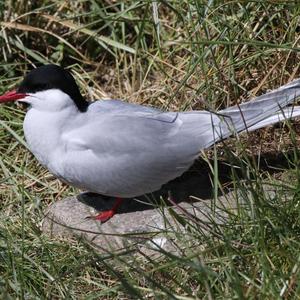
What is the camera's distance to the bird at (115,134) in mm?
3041

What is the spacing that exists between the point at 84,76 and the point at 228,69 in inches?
32.3

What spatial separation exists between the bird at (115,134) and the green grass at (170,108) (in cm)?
13

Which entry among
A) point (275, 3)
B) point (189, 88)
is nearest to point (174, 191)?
point (189, 88)

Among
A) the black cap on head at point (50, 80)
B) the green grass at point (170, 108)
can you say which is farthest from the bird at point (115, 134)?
the green grass at point (170, 108)

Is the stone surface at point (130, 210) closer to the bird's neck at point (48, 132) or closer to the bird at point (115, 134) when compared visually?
the bird at point (115, 134)

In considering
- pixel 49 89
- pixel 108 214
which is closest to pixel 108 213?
pixel 108 214

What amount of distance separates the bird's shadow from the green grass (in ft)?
0.17

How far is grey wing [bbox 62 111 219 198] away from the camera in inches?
120

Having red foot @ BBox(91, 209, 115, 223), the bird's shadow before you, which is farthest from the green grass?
red foot @ BBox(91, 209, 115, 223)

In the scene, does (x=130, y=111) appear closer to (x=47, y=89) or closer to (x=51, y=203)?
(x=47, y=89)

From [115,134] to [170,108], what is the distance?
65 cm

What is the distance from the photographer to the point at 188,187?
333cm

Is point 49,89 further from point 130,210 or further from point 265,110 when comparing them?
point 265,110

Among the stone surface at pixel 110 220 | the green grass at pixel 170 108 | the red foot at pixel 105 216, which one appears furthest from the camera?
the red foot at pixel 105 216
